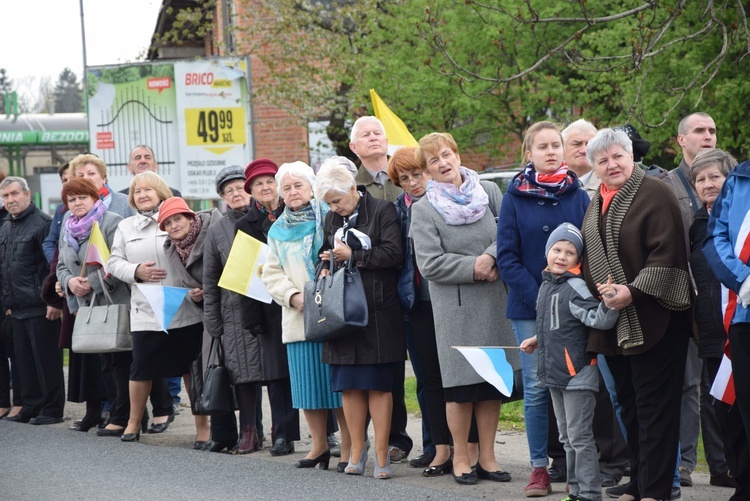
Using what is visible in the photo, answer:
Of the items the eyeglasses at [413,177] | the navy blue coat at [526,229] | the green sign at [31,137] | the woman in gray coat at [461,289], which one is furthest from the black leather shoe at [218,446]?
the green sign at [31,137]

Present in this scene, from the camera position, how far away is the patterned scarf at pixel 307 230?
7.72 metres

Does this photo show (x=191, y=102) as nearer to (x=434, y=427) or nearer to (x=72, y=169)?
(x=72, y=169)

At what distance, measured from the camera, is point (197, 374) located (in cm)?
910

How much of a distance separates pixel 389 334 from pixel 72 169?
4.37 metres

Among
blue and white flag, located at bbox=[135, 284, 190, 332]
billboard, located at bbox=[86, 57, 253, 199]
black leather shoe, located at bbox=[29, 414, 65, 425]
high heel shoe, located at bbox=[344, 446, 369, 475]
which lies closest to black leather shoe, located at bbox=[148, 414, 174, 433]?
black leather shoe, located at bbox=[29, 414, 65, 425]

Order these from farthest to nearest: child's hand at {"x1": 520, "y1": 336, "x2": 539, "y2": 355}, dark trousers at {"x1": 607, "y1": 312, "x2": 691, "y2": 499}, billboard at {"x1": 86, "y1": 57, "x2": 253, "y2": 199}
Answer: billboard at {"x1": 86, "y1": 57, "x2": 253, "y2": 199}, child's hand at {"x1": 520, "y1": 336, "x2": 539, "y2": 355}, dark trousers at {"x1": 607, "y1": 312, "x2": 691, "y2": 499}

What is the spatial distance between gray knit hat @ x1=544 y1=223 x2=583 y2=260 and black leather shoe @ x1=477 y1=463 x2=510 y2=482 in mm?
1578

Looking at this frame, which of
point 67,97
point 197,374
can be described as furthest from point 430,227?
point 67,97

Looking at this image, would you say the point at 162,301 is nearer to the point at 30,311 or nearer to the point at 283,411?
the point at 283,411

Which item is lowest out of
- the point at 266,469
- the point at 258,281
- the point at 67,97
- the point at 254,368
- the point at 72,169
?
the point at 266,469

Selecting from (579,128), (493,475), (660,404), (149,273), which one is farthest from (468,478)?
(149,273)

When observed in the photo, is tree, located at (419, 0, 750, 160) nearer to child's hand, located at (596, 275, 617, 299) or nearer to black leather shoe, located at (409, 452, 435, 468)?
black leather shoe, located at (409, 452, 435, 468)

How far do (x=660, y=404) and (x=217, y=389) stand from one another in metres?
3.57

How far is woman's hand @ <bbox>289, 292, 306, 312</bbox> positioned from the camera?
7652 mm
